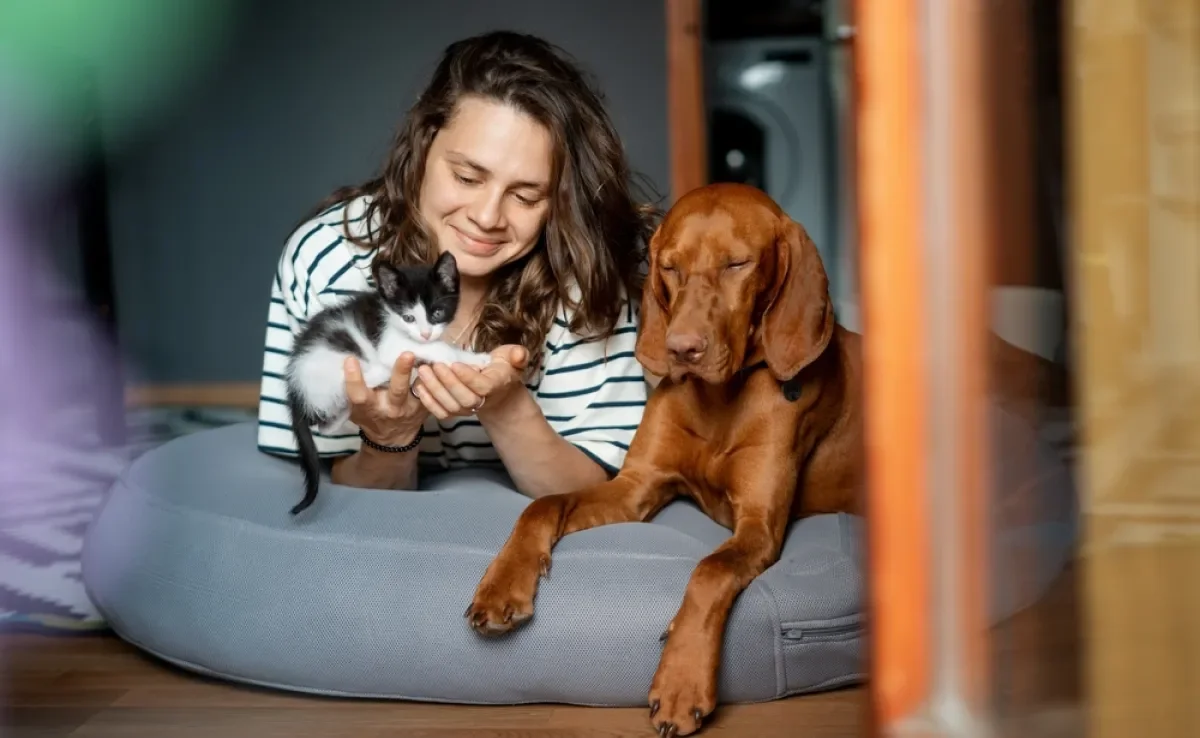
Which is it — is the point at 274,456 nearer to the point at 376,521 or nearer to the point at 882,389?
the point at 376,521

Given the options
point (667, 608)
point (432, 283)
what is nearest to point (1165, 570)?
point (667, 608)

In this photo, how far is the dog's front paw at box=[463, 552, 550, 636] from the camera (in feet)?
5.43

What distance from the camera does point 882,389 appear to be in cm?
107

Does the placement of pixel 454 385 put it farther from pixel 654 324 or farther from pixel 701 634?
Result: pixel 701 634

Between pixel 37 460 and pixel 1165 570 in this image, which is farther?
pixel 37 460

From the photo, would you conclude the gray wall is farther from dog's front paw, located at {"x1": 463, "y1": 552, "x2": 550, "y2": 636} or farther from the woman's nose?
dog's front paw, located at {"x1": 463, "y1": 552, "x2": 550, "y2": 636}

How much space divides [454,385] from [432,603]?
1.09 ft

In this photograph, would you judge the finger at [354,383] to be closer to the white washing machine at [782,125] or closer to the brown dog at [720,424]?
the brown dog at [720,424]

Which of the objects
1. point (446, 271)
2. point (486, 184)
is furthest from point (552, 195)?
point (446, 271)

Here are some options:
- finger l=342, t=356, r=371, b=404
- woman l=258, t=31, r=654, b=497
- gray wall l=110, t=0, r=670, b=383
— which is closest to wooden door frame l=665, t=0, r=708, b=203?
gray wall l=110, t=0, r=670, b=383

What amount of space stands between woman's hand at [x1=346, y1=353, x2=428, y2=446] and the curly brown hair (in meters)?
0.22

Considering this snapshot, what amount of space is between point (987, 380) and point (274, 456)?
1679 mm

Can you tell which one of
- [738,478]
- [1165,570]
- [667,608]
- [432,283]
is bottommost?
[667,608]

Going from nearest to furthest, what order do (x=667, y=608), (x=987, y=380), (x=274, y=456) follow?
(x=987, y=380) < (x=667, y=608) < (x=274, y=456)
